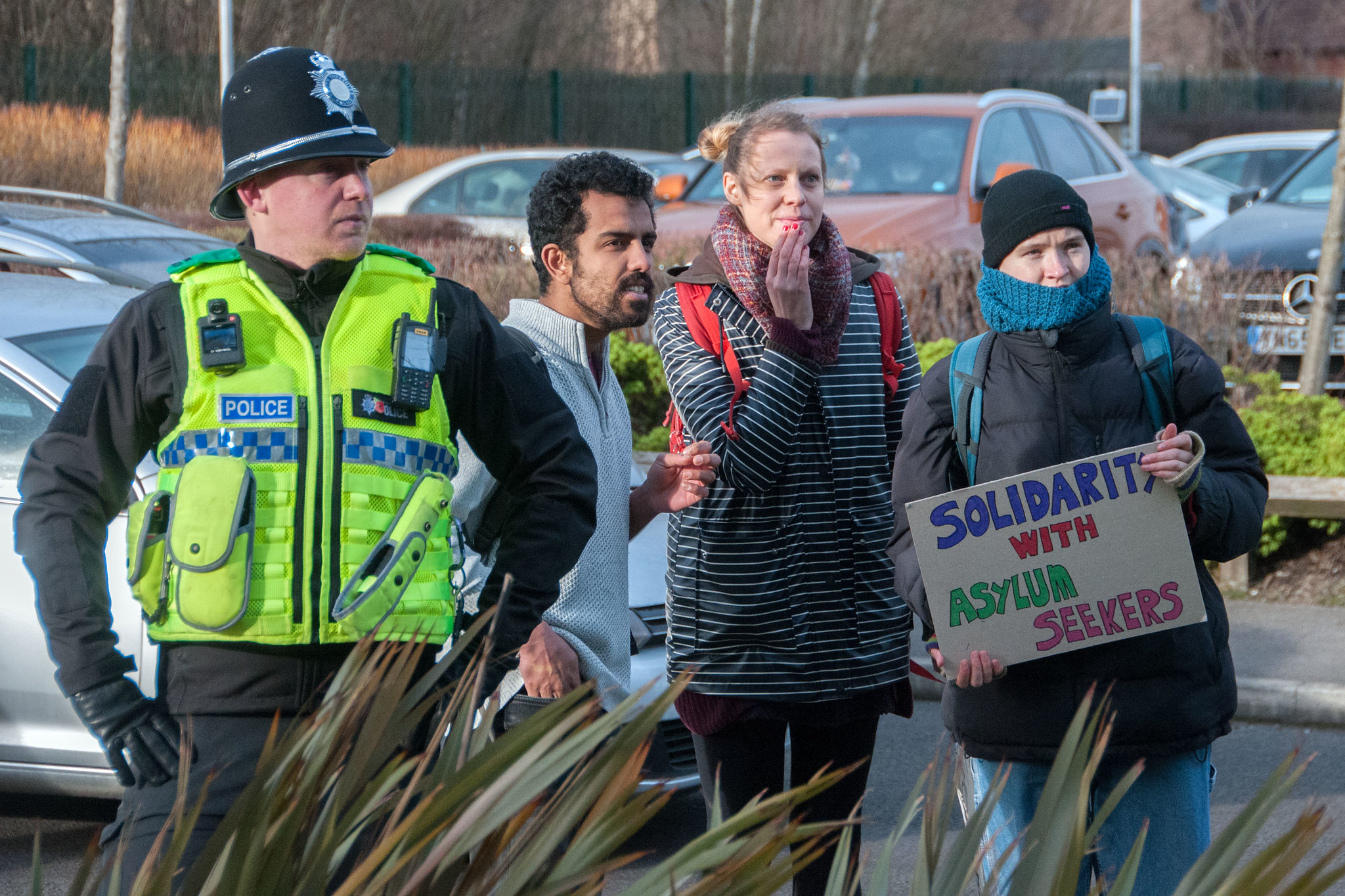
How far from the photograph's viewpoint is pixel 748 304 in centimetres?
307

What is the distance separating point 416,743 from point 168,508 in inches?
19.8

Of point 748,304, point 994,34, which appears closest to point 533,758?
point 748,304

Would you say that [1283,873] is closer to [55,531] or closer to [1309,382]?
[55,531]

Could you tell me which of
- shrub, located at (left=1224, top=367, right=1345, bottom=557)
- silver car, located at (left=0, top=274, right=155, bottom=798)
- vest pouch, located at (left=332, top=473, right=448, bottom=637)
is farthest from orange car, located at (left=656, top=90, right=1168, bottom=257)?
vest pouch, located at (left=332, top=473, right=448, bottom=637)

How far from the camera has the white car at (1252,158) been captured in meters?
21.2

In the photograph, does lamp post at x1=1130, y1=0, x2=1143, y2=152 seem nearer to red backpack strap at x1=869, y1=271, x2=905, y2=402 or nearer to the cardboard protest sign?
red backpack strap at x1=869, y1=271, x2=905, y2=402

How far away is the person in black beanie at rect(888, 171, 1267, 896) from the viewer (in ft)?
8.84

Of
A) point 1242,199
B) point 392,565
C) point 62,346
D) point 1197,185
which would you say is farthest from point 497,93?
point 392,565

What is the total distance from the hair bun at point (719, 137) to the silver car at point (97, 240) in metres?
3.66

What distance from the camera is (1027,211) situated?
274cm

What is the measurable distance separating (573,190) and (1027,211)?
0.89 m

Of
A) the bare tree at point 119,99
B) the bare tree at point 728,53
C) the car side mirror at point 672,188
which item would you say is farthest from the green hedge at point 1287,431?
the bare tree at point 728,53

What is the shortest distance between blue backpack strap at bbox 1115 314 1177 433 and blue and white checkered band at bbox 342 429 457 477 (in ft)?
4.06

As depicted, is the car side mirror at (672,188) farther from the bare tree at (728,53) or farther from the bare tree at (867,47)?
the bare tree at (867,47)
